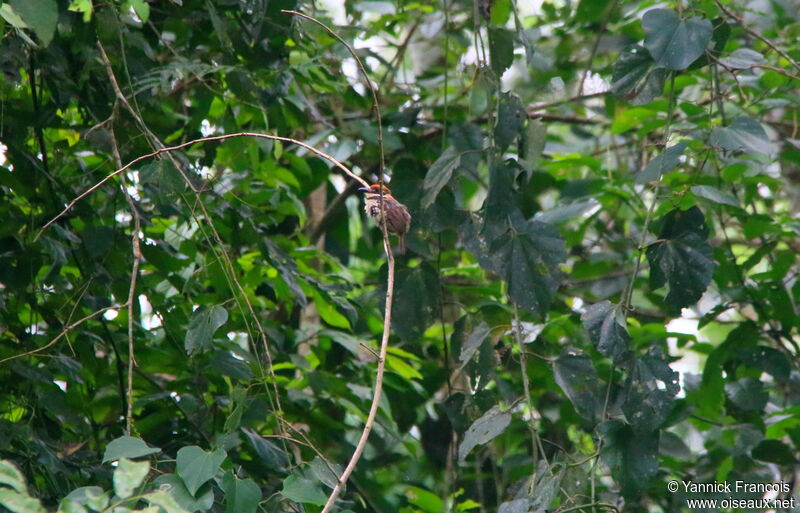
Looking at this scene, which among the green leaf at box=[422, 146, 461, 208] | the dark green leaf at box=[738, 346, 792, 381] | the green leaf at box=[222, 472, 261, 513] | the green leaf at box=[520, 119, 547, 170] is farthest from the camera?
the dark green leaf at box=[738, 346, 792, 381]

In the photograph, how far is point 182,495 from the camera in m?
1.16

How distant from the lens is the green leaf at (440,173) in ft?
5.67

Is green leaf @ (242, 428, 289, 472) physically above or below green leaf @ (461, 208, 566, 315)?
below

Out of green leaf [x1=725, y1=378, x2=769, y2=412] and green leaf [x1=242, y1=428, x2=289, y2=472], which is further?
green leaf [x1=725, y1=378, x2=769, y2=412]

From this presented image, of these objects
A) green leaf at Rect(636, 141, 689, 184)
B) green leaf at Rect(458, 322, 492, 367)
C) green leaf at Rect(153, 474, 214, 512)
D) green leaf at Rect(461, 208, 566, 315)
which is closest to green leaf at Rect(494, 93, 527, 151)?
green leaf at Rect(461, 208, 566, 315)

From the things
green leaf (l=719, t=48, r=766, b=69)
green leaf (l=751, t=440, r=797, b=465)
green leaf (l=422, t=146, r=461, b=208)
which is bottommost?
green leaf (l=751, t=440, r=797, b=465)

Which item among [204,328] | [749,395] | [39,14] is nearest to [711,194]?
[749,395]

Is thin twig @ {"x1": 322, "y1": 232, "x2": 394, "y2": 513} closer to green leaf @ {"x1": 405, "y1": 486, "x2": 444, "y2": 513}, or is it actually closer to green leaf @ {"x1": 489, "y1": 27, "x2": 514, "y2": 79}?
green leaf @ {"x1": 489, "y1": 27, "x2": 514, "y2": 79}

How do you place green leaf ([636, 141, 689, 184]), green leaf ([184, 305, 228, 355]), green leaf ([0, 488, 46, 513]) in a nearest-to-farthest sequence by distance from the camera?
green leaf ([0, 488, 46, 513]), green leaf ([184, 305, 228, 355]), green leaf ([636, 141, 689, 184])

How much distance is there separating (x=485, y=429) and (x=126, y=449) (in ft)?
2.17

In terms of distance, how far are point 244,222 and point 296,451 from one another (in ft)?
1.92

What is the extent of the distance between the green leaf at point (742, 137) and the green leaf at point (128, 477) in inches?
48.7

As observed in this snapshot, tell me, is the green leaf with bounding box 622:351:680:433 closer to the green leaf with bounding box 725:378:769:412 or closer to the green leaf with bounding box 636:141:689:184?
the green leaf with bounding box 636:141:689:184

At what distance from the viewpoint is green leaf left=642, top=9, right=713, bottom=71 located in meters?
1.55
